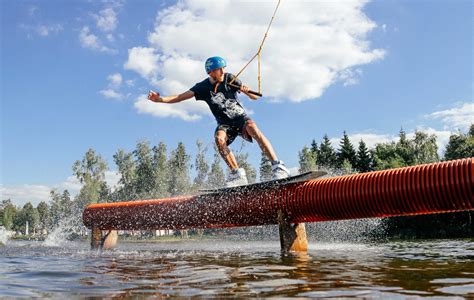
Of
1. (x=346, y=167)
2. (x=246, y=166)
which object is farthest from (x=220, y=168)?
(x=346, y=167)

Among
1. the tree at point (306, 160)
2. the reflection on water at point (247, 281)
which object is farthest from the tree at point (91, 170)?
the reflection on water at point (247, 281)

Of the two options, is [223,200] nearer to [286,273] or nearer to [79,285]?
[286,273]

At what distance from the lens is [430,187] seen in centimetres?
600

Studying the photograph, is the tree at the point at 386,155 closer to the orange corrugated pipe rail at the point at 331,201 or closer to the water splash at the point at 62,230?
the water splash at the point at 62,230

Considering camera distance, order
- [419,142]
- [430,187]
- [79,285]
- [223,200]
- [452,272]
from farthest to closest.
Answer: [419,142], [223,200], [430,187], [452,272], [79,285]

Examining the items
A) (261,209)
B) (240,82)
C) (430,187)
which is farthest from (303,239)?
(240,82)

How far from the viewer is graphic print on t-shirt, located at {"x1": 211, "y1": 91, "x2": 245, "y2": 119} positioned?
853 cm

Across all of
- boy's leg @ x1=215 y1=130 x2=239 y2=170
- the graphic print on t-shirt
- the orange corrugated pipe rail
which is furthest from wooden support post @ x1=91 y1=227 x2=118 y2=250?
the graphic print on t-shirt

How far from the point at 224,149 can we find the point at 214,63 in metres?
1.75

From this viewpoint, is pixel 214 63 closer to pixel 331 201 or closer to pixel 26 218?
pixel 331 201

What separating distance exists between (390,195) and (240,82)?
379 cm

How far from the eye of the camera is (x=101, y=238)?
11547mm

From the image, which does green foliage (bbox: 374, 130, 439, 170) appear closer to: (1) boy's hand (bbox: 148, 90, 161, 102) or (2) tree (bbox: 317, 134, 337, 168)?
(2) tree (bbox: 317, 134, 337, 168)

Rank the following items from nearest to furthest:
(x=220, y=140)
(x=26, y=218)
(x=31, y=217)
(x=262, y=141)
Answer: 1. (x=262, y=141)
2. (x=220, y=140)
3. (x=31, y=217)
4. (x=26, y=218)
